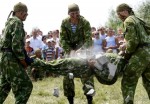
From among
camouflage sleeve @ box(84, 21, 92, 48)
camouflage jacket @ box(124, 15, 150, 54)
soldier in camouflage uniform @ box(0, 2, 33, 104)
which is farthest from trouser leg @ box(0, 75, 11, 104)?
camouflage jacket @ box(124, 15, 150, 54)

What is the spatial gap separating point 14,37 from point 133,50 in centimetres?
235

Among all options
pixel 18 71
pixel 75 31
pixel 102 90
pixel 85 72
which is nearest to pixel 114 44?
pixel 102 90

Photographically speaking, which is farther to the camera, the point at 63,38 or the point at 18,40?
the point at 63,38

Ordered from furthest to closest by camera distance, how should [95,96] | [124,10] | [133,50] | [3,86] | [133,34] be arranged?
[95,96]
[3,86]
[124,10]
[133,50]
[133,34]

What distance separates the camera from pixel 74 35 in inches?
412

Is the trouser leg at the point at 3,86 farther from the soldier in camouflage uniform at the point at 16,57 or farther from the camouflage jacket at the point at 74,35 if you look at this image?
the camouflage jacket at the point at 74,35

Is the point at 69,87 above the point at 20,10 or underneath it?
underneath

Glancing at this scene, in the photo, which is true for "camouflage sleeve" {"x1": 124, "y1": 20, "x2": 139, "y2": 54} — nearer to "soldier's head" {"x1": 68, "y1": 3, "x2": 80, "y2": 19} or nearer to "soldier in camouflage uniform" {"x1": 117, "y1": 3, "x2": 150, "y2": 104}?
"soldier in camouflage uniform" {"x1": 117, "y1": 3, "x2": 150, "y2": 104}

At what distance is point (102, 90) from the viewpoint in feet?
43.4

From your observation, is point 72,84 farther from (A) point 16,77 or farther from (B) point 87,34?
(A) point 16,77

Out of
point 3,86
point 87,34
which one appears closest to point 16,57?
point 3,86

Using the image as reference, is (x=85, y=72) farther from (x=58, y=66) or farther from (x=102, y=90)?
(x=102, y=90)

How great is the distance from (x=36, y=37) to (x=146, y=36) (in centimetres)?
1031

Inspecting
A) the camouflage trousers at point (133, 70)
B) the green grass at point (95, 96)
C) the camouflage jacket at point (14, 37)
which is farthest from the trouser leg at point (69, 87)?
the camouflage jacket at point (14, 37)
